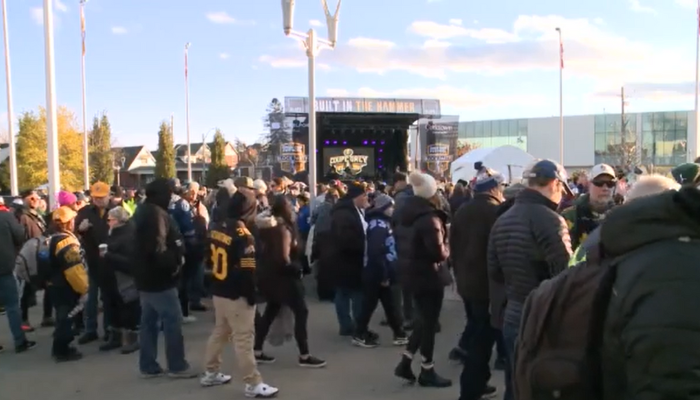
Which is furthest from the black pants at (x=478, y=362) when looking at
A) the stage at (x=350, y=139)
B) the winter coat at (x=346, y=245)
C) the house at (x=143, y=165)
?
the house at (x=143, y=165)

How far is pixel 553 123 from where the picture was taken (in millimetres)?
70938

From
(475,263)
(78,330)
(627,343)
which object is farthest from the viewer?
(78,330)

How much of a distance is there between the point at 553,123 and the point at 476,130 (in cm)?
954

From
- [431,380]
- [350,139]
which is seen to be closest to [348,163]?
[350,139]

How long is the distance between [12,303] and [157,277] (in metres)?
2.53

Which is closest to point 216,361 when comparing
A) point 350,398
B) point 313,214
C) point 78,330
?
point 350,398

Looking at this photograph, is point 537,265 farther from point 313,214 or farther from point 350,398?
point 313,214

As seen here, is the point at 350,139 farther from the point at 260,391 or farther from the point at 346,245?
the point at 260,391

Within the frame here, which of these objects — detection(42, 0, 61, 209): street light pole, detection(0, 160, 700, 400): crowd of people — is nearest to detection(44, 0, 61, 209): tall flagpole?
detection(42, 0, 61, 209): street light pole

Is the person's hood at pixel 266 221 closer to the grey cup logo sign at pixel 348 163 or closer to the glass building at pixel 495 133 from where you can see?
the grey cup logo sign at pixel 348 163

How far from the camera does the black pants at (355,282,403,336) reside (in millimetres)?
7191

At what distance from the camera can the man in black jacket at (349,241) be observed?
7.33 metres

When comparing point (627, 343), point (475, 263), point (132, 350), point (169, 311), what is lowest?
point (132, 350)

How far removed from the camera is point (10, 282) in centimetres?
735
